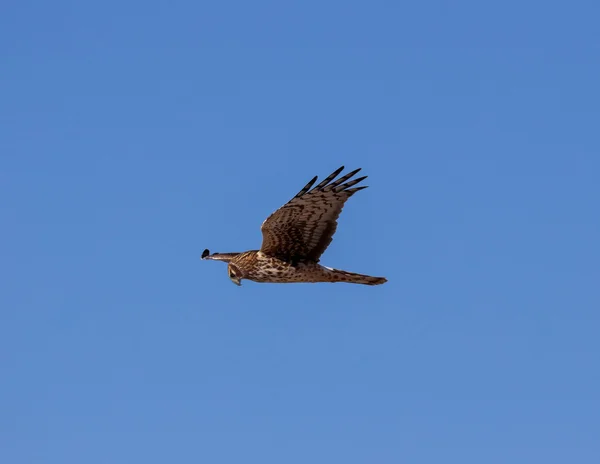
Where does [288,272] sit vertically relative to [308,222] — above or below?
below

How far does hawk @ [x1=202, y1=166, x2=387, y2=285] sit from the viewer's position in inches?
Answer: 770

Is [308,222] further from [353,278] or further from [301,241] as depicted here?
[353,278]

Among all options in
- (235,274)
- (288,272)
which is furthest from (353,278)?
(235,274)

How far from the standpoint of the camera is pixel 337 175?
63.5ft

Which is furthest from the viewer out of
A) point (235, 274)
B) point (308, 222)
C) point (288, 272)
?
point (235, 274)

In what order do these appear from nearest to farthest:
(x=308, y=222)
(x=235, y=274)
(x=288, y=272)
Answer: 1. (x=308, y=222)
2. (x=288, y=272)
3. (x=235, y=274)

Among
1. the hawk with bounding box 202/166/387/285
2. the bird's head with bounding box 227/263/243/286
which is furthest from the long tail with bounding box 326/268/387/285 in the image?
the bird's head with bounding box 227/263/243/286

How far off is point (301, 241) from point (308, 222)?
0.44 meters

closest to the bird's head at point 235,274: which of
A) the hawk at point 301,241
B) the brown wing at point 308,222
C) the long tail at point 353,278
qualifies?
the hawk at point 301,241

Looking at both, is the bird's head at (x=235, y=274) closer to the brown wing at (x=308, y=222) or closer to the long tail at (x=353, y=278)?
the brown wing at (x=308, y=222)

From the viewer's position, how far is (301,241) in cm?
2036

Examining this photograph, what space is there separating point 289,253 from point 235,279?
107cm

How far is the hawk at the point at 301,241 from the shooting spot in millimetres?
19547

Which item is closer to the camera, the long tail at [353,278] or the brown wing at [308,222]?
the brown wing at [308,222]
